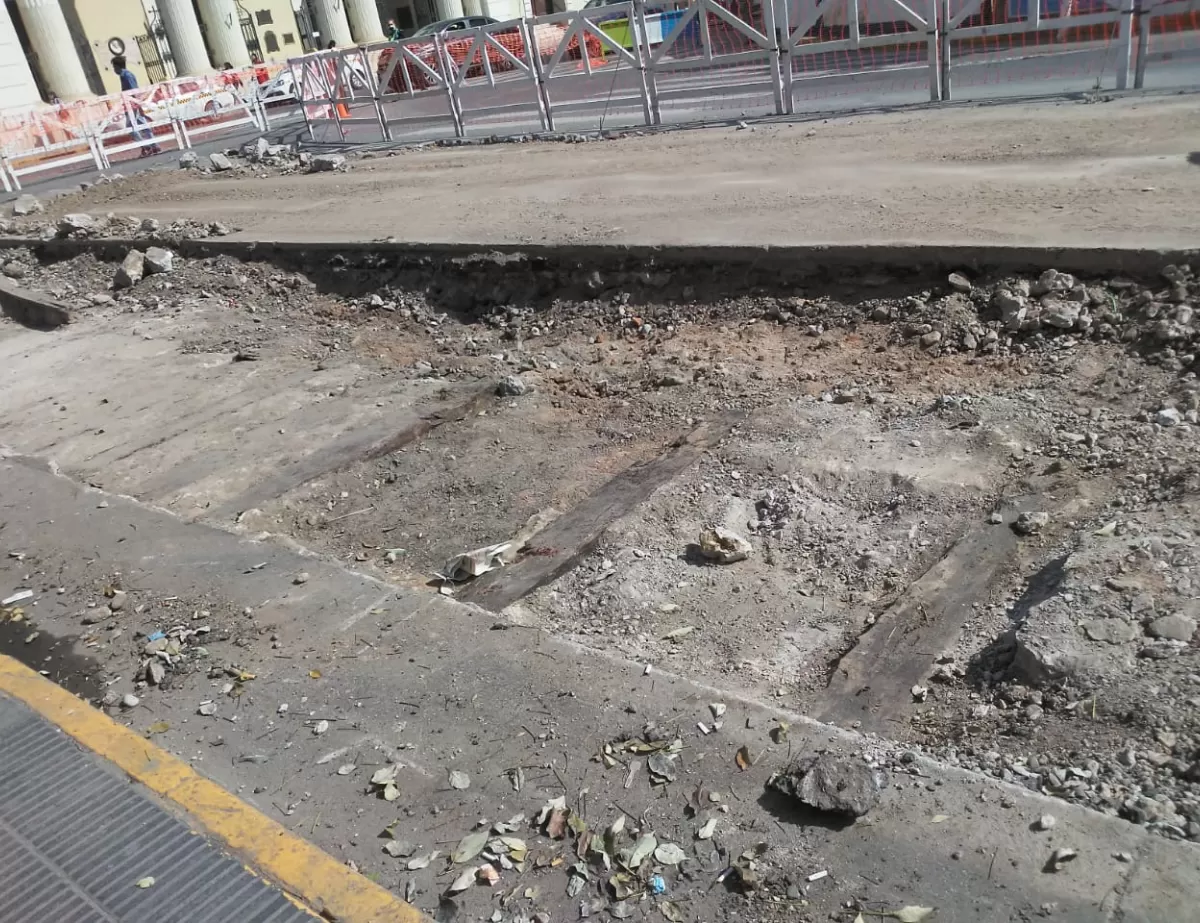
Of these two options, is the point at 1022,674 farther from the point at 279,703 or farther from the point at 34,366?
the point at 34,366

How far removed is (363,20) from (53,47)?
1280 centimetres

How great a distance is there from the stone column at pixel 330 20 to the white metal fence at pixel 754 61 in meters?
20.1

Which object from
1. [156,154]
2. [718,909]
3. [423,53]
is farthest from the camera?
[156,154]

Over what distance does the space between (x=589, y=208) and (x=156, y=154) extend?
1665cm

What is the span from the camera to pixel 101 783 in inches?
135

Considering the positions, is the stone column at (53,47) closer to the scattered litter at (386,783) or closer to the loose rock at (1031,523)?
the scattered litter at (386,783)

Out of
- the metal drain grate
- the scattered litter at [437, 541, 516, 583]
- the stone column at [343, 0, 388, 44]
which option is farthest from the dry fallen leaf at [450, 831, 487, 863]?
the stone column at [343, 0, 388, 44]

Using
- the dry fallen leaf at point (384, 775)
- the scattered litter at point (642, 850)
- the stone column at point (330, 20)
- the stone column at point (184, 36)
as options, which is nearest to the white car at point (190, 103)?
the stone column at point (184, 36)

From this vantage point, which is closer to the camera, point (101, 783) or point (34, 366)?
point (101, 783)

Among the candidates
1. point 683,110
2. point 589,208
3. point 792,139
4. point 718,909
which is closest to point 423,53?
point 683,110

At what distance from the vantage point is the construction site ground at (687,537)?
2910 mm

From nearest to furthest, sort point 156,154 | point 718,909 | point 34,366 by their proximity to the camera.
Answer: point 718,909, point 34,366, point 156,154

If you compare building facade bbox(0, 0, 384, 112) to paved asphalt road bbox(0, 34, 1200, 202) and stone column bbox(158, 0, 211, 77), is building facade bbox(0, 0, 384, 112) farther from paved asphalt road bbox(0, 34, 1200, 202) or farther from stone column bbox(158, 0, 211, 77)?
paved asphalt road bbox(0, 34, 1200, 202)

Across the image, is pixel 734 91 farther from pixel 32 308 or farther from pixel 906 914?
pixel 906 914
